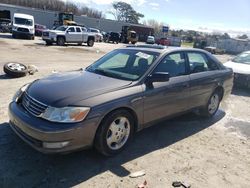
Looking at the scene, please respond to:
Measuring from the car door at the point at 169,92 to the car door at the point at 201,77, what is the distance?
0.21m

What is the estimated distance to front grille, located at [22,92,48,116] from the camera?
373cm

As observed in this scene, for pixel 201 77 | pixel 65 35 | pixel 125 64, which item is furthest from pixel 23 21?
pixel 201 77

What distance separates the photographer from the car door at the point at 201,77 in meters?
5.59

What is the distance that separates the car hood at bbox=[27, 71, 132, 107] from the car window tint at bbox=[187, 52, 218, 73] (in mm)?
1846

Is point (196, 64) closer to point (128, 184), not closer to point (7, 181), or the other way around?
point (128, 184)

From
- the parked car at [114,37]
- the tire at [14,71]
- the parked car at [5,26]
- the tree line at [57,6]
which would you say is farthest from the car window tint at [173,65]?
the tree line at [57,6]

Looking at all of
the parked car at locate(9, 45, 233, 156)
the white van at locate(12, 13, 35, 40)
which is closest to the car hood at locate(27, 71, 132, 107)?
the parked car at locate(9, 45, 233, 156)

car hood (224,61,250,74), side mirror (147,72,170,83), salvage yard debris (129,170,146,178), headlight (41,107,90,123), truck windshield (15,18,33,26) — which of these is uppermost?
truck windshield (15,18,33,26)

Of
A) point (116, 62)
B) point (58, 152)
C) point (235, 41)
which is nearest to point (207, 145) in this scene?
point (116, 62)

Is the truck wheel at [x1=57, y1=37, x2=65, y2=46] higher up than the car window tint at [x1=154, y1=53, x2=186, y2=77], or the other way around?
the car window tint at [x1=154, y1=53, x2=186, y2=77]

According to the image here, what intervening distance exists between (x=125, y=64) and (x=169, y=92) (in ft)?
3.09

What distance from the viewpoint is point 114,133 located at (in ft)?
13.6

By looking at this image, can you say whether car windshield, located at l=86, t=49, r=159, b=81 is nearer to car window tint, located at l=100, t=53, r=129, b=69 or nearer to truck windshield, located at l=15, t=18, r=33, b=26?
car window tint, located at l=100, t=53, r=129, b=69

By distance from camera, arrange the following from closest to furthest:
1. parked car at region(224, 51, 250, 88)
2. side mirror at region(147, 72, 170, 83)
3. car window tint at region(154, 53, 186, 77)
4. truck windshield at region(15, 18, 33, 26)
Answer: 1. side mirror at region(147, 72, 170, 83)
2. car window tint at region(154, 53, 186, 77)
3. parked car at region(224, 51, 250, 88)
4. truck windshield at region(15, 18, 33, 26)
